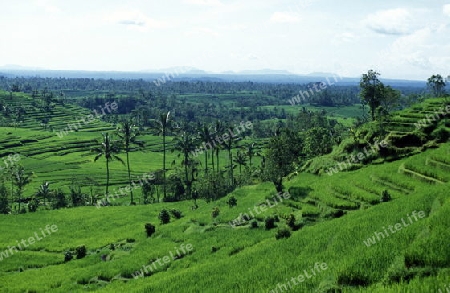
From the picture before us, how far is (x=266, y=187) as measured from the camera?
2406 inches

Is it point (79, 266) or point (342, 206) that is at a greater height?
point (342, 206)

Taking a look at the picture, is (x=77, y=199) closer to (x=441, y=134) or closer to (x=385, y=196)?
(x=441, y=134)

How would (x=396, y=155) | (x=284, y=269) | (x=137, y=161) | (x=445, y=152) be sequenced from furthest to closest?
(x=137, y=161), (x=396, y=155), (x=445, y=152), (x=284, y=269)

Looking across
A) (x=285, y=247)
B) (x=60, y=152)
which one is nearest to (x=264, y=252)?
(x=285, y=247)

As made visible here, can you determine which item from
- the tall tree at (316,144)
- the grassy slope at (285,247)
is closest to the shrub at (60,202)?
the grassy slope at (285,247)

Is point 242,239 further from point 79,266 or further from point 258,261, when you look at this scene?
→ point 79,266

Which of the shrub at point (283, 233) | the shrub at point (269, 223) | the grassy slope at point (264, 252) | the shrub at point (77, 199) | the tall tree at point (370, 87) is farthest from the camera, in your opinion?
the shrub at point (77, 199)

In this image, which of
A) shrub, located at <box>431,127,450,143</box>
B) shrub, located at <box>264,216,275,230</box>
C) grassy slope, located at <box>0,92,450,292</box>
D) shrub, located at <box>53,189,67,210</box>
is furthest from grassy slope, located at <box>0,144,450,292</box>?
shrub, located at <box>53,189,67,210</box>

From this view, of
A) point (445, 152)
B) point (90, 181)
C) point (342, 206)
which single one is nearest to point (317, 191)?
point (342, 206)

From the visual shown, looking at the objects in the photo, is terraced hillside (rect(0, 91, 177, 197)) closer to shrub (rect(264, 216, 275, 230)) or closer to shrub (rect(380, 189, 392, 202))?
shrub (rect(264, 216, 275, 230))

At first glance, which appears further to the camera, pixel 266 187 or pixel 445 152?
pixel 266 187

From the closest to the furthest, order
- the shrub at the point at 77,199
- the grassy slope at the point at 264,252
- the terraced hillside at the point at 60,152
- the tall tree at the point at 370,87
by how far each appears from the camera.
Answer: the grassy slope at the point at 264,252 < the tall tree at the point at 370,87 < the shrub at the point at 77,199 < the terraced hillside at the point at 60,152

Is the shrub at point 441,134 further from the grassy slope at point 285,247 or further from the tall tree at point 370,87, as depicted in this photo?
the tall tree at point 370,87

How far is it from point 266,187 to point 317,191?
75.5 ft
